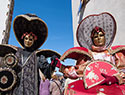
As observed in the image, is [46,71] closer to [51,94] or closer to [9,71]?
[9,71]

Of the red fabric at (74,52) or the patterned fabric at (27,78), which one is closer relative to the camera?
the patterned fabric at (27,78)

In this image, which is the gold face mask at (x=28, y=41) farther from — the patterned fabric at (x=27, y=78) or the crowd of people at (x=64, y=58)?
the patterned fabric at (x=27, y=78)

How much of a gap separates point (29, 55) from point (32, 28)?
0.56 metres

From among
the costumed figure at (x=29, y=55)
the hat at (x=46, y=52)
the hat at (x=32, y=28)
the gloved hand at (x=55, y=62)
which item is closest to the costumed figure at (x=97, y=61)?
the gloved hand at (x=55, y=62)

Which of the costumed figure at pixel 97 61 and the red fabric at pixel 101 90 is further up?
the costumed figure at pixel 97 61

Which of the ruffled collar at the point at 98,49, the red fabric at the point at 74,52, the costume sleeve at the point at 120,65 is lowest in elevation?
the costume sleeve at the point at 120,65

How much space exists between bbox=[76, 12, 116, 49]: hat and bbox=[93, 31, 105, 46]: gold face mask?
18 centimetres

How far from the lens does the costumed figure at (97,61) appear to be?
6.80 ft

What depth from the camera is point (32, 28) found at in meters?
2.71

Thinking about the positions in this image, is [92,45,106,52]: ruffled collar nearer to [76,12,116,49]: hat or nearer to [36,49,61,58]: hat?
[76,12,116,49]: hat

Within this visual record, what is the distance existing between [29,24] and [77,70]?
1.31m

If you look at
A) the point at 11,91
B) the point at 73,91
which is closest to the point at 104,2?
the point at 73,91

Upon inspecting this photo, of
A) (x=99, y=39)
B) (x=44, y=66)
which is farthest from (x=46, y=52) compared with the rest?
(x=99, y=39)

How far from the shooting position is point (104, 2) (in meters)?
6.25
